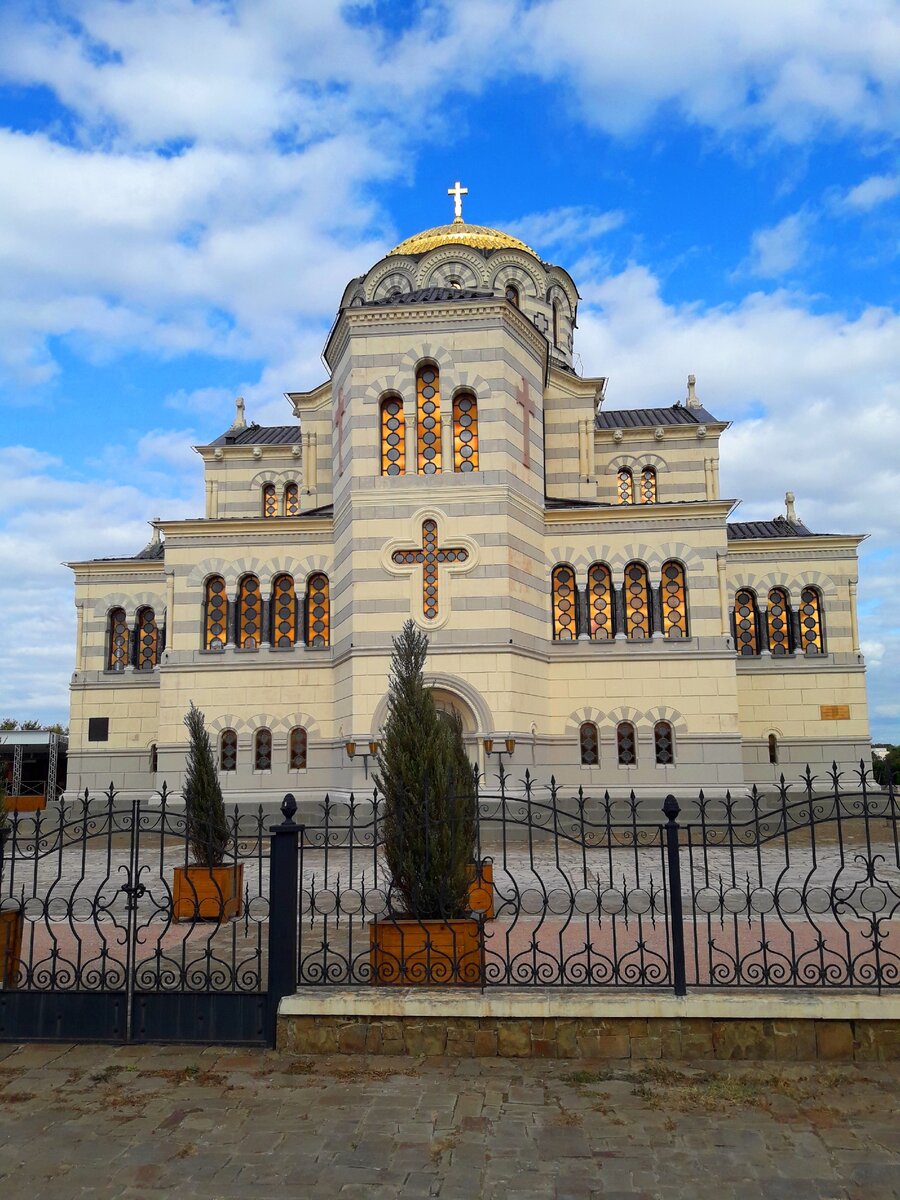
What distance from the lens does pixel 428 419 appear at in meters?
22.0

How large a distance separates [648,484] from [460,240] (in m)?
9.15

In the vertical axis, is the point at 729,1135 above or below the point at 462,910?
below

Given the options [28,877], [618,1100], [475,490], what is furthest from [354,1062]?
[475,490]

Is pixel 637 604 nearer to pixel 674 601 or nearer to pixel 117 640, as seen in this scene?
pixel 674 601

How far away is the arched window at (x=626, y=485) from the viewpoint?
2895 centimetres

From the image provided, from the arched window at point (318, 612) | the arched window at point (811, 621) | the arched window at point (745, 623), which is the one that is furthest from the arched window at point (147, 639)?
the arched window at point (811, 621)

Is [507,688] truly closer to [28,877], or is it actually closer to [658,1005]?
[28,877]

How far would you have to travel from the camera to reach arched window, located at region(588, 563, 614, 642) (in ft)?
76.4

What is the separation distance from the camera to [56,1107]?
551 centimetres

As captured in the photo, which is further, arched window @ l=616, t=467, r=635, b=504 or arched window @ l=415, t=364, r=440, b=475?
arched window @ l=616, t=467, r=635, b=504

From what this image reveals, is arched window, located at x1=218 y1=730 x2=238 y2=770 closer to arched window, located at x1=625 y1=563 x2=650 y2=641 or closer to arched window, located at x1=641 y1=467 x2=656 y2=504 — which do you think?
arched window, located at x1=625 y1=563 x2=650 y2=641

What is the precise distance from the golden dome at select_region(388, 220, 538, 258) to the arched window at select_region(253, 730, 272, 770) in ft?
46.7

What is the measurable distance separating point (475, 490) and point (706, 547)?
6017mm

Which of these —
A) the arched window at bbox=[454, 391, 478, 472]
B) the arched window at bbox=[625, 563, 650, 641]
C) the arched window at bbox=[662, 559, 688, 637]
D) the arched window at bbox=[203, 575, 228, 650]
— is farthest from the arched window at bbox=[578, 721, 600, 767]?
the arched window at bbox=[203, 575, 228, 650]
